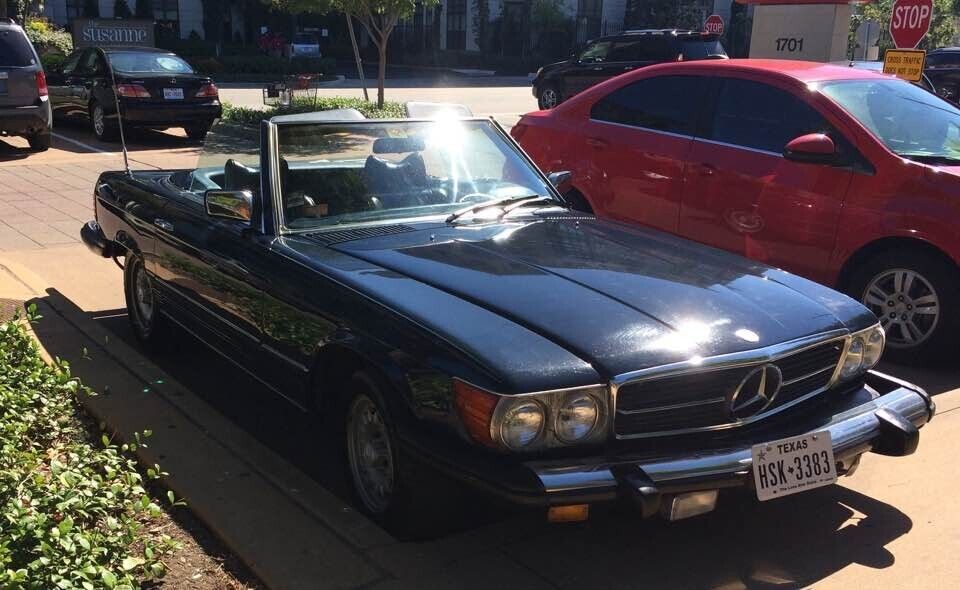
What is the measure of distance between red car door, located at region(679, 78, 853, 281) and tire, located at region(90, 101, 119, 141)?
11.4 metres

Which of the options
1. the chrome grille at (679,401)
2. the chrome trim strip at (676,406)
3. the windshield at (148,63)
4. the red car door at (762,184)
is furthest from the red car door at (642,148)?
the windshield at (148,63)

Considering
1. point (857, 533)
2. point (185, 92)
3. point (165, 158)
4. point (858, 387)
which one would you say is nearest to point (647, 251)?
point (858, 387)

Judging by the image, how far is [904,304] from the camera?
5.56 metres

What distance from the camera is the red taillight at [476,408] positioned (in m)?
2.93

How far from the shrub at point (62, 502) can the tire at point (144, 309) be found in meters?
1.05

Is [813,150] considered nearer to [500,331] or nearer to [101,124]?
[500,331]

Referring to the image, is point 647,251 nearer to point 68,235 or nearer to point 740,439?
point 740,439

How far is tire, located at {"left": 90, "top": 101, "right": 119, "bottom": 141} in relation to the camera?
1536 cm

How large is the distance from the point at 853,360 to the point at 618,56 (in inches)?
761

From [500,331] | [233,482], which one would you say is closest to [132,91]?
[233,482]

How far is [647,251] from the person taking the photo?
414cm

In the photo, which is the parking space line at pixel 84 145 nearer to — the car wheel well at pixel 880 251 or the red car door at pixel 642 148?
the red car door at pixel 642 148

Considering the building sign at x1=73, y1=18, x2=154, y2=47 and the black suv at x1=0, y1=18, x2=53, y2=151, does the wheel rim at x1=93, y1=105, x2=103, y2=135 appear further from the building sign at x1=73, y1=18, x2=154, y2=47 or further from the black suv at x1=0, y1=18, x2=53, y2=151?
the building sign at x1=73, y1=18, x2=154, y2=47

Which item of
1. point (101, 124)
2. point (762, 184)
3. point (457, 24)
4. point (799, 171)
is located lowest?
point (101, 124)
